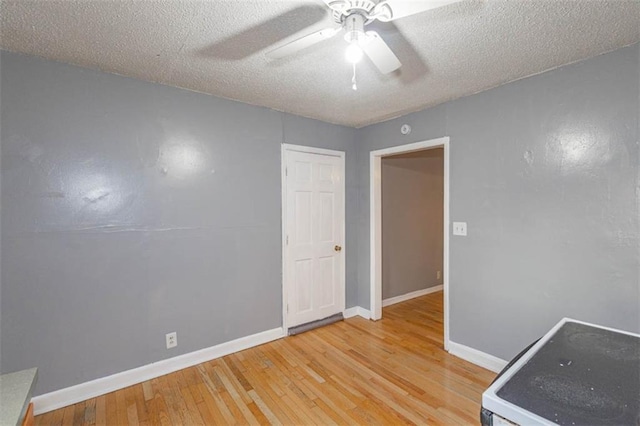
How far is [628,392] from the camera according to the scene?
0.87m

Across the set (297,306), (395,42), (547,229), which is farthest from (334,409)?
(395,42)

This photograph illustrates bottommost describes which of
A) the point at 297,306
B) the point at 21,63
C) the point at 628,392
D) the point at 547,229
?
the point at 297,306

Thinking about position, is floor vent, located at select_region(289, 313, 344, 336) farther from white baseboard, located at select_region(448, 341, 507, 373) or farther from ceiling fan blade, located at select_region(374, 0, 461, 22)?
ceiling fan blade, located at select_region(374, 0, 461, 22)

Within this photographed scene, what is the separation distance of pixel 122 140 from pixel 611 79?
347 cm

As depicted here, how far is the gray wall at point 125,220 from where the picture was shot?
1.93m

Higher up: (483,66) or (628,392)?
(483,66)

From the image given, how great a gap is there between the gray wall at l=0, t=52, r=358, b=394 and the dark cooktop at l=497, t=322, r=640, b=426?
2.38m

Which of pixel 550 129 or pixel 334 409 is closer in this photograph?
pixel 334 409

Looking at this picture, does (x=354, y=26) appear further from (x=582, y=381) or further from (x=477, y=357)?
(x=477, y=357)

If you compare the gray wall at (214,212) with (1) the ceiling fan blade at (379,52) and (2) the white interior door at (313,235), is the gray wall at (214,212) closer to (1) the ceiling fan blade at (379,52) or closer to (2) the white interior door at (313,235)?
(2) the white interior door at (313,235)

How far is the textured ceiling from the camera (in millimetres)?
1476

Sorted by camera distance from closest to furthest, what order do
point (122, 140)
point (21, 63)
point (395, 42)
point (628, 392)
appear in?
point (628, 392) → point (395, 42) → point (21, 63) → point (122, 140)

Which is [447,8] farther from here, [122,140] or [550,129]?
[122,140]

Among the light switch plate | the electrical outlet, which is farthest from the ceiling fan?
the electrical outlet
